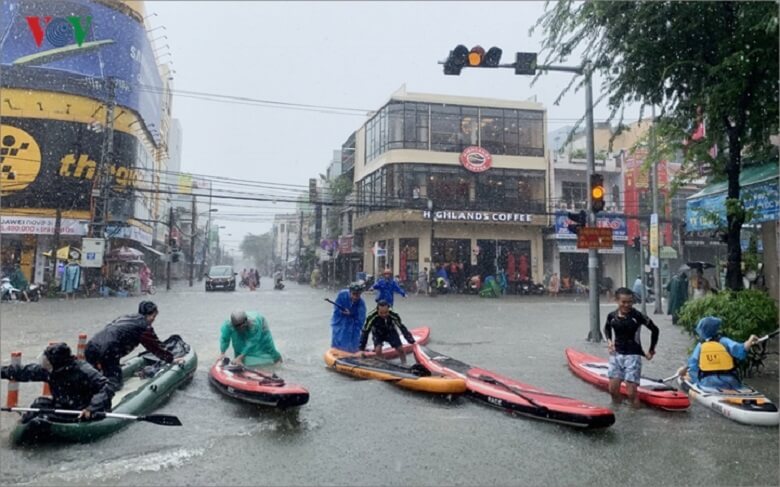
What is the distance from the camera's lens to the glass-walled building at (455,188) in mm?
30531

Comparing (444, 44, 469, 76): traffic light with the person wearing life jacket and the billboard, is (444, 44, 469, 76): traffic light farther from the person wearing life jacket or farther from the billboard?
the billboard

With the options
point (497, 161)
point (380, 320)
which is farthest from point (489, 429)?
point (497, 161)

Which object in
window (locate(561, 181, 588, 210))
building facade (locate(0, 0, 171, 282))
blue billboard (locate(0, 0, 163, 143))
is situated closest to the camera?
building facade (locate(0, 0, 171, 282))

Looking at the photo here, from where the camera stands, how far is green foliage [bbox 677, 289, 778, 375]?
8.05 m

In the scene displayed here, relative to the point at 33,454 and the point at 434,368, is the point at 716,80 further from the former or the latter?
the point at 33,454

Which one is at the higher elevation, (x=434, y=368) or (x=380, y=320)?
(x=380, y=320)

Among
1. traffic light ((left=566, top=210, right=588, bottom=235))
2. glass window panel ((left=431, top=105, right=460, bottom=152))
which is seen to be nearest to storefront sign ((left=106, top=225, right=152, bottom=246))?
glass window panel ((left=431, top=105, right=460, bottom=152))

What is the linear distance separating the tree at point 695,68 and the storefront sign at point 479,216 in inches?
825

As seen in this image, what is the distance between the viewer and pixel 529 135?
3466 cm

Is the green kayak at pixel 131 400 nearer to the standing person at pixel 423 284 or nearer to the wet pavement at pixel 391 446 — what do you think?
the wet pavement at pixel 391 446

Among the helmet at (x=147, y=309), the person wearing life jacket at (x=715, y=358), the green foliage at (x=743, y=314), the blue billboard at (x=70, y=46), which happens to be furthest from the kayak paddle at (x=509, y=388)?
the blue billboard at (x=70, y=46)

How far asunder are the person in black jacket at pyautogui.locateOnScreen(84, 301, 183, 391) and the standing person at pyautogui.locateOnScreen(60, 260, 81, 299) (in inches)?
823

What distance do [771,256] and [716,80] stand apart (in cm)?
592

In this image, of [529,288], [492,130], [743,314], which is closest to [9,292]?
[743,314]
